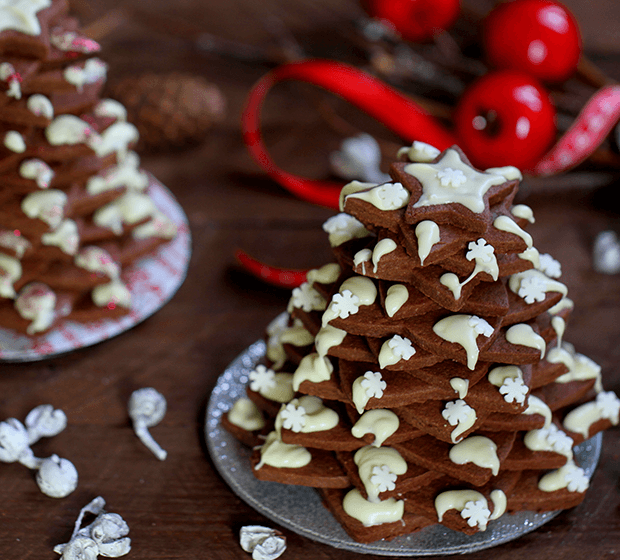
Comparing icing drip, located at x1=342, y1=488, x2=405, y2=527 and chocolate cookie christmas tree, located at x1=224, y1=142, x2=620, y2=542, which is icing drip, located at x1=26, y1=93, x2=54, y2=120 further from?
icing drip, located at x1=342, y1=488, x2=405, y2=527

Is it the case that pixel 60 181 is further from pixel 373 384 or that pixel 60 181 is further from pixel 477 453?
pixel 477 453

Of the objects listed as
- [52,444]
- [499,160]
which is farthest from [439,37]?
[52,444]

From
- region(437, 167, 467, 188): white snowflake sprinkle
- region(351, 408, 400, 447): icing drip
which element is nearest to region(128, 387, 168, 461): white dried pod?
region(351, 408, 400, 447): icing drip

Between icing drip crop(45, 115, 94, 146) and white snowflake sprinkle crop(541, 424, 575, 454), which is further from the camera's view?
icing drip crop(45, 115, 94, 146)

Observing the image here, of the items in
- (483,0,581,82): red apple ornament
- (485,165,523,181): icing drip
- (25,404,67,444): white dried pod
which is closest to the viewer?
(485,165,523,181): icing drip

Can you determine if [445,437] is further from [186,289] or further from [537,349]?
[186,289]

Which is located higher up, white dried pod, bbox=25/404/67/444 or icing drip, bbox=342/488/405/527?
icing drip, bbox=342/488/405/527
